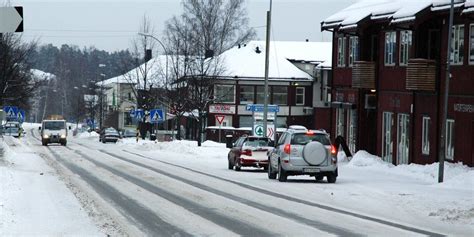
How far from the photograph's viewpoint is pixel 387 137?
41375 millimetres

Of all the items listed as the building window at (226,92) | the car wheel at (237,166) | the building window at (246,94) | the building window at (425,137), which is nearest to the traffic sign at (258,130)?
the car wheel at (237,166)

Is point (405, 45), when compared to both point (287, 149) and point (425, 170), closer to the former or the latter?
point (425, 170)

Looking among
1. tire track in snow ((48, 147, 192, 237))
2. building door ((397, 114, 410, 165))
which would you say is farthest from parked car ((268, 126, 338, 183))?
building door ((397, 114, 410, 165))

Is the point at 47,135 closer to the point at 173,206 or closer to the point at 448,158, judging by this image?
the point at 448,158

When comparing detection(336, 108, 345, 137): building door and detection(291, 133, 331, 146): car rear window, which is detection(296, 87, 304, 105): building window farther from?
detection(291, 133, 331, 146): car rear window

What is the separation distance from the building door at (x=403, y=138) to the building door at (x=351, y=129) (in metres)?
6.12

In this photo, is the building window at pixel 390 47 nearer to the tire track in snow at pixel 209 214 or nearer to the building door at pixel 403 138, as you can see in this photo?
the building door at pixel 403 138

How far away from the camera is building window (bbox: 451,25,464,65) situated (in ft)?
108

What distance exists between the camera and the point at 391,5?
39688 millimetres

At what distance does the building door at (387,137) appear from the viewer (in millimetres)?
40906

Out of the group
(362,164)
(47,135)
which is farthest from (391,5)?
(47,135)

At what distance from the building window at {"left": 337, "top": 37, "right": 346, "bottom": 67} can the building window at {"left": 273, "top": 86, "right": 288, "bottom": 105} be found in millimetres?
A: 30634

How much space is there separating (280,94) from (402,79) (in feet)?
133

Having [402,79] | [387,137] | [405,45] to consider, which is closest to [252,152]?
[402,79]
